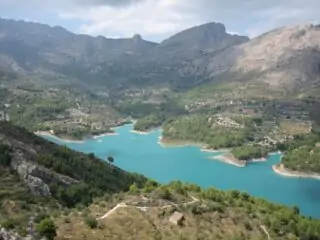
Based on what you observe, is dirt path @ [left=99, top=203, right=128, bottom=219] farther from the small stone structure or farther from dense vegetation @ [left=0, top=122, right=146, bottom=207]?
dense vegetation @ [left=0, top=122, right=146, bottom=207]

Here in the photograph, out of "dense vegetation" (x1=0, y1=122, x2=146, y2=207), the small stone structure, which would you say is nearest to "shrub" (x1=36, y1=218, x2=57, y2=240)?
the small stone structure

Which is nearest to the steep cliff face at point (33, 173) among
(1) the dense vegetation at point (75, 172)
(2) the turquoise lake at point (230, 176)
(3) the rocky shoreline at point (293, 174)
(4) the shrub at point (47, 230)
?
(1) the dense vegetation at point (75, 172)

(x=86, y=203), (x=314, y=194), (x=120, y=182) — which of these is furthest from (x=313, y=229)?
(x=314, y=194)

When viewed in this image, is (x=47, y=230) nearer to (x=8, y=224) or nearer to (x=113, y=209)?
(x=8, y=224)

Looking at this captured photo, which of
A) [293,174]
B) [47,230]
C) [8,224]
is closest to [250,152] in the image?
[293,174]

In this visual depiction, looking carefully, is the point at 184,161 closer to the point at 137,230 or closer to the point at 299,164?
the point at 299,164

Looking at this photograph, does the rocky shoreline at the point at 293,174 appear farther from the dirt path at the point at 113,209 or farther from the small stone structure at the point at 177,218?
the dirt path at the point at 113,209
